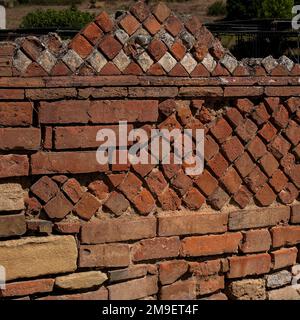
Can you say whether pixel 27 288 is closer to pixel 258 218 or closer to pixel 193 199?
pixel 193 199

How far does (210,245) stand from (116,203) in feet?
2.35

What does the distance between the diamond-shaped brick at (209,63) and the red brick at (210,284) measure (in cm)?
138

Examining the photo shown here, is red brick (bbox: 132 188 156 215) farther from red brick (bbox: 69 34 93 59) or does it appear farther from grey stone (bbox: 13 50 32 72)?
grey stone (bbox: 13 50 32 72)

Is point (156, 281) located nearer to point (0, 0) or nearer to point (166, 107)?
point (166, 107)

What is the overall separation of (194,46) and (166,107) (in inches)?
16.9

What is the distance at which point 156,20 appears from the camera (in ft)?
11.2

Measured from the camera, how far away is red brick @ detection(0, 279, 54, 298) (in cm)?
325

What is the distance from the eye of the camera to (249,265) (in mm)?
3842

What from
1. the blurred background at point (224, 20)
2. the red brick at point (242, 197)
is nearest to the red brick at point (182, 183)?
the red brick at point (242, 197)

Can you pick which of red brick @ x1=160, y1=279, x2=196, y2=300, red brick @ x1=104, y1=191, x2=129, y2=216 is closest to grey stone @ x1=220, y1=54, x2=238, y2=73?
red brick @ x1=104, y1=191, x2=129, y2=216

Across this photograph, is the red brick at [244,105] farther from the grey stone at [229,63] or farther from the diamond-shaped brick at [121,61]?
the diamond-shaped brick at [121,61]

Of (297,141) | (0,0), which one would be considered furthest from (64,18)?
(297,141)

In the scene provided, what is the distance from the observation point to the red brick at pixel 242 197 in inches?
148

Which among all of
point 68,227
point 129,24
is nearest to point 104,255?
point 68,227
